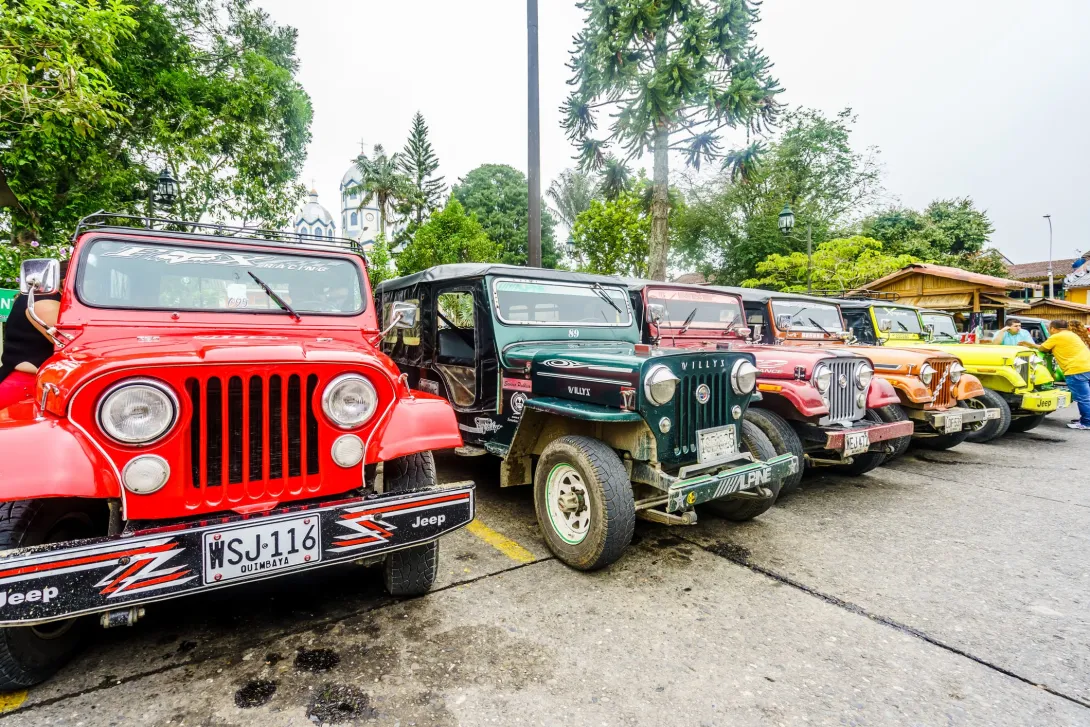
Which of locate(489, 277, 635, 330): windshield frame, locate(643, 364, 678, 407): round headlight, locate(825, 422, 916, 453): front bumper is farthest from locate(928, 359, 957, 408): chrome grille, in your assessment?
locate(643, 364, 678, 407): round headlight

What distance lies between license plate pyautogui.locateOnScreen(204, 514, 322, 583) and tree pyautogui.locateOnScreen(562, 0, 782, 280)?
12.5 metres

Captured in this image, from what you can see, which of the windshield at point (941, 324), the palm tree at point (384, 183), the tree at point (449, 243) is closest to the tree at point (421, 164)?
the palm tree at point (384, 183)

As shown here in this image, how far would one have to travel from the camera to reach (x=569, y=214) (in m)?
32.5

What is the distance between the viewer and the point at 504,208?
34438 millimetres

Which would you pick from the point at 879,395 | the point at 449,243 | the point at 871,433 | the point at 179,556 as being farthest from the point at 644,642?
the point at 449,243

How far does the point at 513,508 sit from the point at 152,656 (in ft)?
8.66

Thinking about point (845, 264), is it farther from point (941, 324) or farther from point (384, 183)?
point (384, 183)

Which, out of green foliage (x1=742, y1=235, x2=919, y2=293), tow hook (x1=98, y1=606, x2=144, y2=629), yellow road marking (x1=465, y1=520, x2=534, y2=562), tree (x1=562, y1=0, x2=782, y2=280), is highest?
tree (x1=562, y1=0, x2=782, y2=280)

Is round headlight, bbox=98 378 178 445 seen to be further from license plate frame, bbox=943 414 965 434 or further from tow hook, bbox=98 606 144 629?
license plate frame, bbox=943 414 965 434

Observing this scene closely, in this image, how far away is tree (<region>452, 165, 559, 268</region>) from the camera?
106 ft

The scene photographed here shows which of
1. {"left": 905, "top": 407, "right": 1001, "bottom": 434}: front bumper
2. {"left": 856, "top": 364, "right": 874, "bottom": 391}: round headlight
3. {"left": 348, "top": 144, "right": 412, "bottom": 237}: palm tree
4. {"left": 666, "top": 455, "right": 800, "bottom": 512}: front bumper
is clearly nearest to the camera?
{"left": 666, "top": 455, "right": 800, "bottom": 512}: front bumper

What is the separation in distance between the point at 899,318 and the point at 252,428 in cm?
934

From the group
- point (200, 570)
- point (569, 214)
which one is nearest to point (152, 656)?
point (200, 570)

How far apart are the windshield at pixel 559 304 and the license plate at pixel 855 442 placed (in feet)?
6.86
